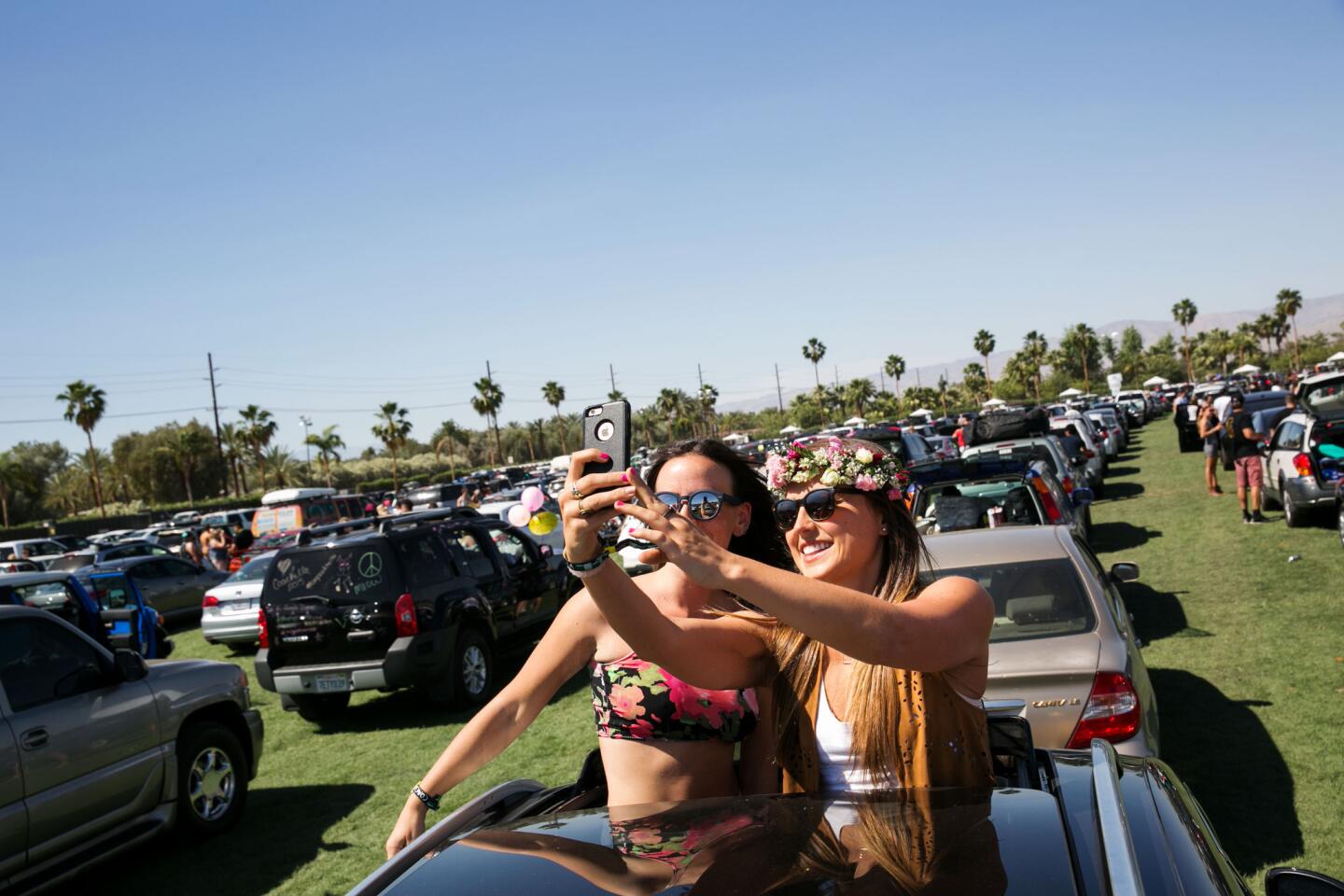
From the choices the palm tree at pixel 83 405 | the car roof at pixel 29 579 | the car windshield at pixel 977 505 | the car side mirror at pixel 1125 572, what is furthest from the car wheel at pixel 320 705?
the palm tree at pixel 83 405

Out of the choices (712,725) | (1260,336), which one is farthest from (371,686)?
(1260,336)

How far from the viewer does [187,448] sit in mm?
77438

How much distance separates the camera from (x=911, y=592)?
2541 millimetres

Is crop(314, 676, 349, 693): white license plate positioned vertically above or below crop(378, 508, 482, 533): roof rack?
below

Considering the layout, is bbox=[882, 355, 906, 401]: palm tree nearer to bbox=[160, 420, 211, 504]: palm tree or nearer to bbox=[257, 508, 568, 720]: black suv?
bbox=[160, 420, 211, 504]: palm tree

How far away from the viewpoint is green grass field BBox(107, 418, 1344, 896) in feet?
18.1

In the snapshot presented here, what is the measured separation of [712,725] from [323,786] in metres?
6.29

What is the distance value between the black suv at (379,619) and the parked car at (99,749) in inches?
84.3

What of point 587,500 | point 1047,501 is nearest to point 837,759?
point 587,500

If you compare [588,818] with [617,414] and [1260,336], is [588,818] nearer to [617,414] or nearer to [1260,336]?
[617,414]

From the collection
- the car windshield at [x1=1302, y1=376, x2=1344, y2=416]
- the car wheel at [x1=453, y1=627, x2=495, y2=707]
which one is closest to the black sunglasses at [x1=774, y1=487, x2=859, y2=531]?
the car wheel at [x1=453, y1=627, x2=495, y2=707]

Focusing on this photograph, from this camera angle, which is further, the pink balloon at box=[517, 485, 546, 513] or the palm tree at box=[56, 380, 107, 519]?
the palm tree at box=[56, 380, 107, 519]

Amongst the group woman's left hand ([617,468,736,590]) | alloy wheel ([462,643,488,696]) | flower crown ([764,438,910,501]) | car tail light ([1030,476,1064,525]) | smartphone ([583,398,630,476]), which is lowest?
alloy wheel ([462,643,488,696])

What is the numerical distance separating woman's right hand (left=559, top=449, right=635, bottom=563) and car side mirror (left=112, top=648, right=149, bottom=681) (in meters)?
5.25
